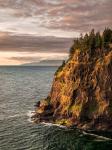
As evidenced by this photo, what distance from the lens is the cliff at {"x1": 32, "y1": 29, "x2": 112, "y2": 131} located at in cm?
11644

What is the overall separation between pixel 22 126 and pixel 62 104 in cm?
1839

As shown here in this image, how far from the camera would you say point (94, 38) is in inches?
5148

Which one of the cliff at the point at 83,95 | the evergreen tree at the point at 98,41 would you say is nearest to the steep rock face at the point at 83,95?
the cliff at the point at 83,95

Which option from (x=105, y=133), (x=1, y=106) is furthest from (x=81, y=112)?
(x=1, y=106)

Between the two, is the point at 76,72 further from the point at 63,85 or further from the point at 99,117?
the point at 99,117

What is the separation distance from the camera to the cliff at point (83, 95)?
11644 cm

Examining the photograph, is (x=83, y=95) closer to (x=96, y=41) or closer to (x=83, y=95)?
(x=83, y=95)

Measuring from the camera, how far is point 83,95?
403 ft

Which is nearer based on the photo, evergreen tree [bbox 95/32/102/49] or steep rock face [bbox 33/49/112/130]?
steep rock face [bbox 33/49/112/130]

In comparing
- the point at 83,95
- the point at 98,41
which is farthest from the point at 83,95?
the point at 98,41

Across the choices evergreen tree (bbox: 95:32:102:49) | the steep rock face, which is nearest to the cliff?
the steep rock face

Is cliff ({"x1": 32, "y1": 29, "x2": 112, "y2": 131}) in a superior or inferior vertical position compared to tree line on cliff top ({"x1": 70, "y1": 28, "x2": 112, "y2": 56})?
inferior

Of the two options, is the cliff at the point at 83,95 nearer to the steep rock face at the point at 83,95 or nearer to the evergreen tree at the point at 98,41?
the steep rock face at the point at 83,95

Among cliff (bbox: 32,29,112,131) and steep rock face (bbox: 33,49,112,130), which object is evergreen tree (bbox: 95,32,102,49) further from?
steep rock face (bbox: 33,49,112,130)
